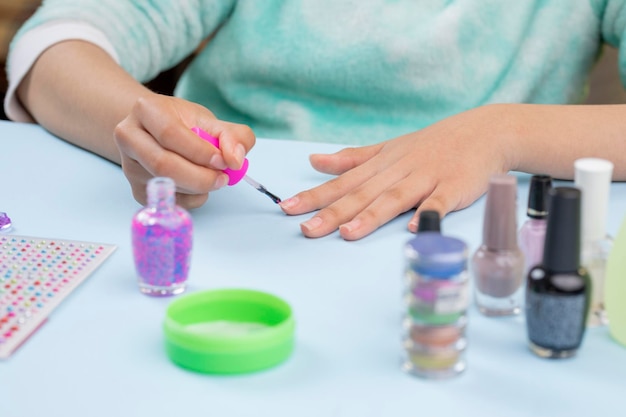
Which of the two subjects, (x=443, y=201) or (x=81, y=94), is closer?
(x=443, y=201)

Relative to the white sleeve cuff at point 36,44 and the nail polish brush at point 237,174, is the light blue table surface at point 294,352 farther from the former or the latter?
the white sleeve cuff at point 36,44

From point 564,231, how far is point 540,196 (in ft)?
0.36

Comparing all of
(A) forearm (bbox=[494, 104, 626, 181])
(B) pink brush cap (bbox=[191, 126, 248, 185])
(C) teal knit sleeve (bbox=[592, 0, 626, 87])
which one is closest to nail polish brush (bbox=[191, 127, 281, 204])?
(B) pink brush cap (bbox=[191, 126, 248, 185])

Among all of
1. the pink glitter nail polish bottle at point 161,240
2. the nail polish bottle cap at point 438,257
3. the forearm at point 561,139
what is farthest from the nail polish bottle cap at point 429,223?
the forearm at point 561,139

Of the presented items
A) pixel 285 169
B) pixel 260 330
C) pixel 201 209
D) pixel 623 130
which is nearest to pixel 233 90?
pixel 285 169

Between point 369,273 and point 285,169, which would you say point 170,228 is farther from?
point 285,169

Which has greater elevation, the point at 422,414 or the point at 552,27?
the point at 552,27

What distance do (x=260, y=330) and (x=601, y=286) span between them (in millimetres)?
238

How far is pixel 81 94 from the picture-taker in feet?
A: 3.24

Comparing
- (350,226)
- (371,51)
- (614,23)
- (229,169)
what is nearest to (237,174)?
(229,169)

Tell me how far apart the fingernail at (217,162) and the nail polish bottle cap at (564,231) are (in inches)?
12.6

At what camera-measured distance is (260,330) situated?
1.85ft

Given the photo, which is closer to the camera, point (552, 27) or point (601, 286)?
point (601, 286)

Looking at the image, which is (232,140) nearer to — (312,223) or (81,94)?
(312,223)
